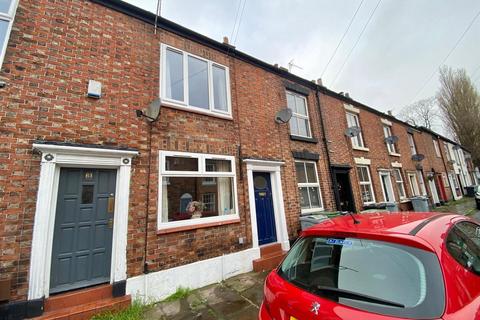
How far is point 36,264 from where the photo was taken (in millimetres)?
3289

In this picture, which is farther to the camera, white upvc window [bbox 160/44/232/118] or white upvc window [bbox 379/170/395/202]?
white upvc window [bbox 379/170/395/202]

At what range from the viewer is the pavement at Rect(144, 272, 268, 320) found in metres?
3.56

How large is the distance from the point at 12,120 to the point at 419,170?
64.8 ft

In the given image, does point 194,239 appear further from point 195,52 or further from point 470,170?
point 470,170

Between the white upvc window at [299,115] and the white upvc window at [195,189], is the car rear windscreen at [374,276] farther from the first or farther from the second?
the white upvc window at [299,115]

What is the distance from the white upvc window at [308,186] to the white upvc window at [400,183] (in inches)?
282

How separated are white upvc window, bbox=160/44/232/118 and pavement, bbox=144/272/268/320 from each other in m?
4.24

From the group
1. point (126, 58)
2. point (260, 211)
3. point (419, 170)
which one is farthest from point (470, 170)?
point (126, 58)

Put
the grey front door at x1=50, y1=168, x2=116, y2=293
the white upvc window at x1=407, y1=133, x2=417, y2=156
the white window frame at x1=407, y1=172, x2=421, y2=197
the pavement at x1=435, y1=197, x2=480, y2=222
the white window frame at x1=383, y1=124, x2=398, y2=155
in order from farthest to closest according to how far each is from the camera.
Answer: the white upvc window at x1=407, y1=133, x2=417, y2=156, the white window frame at x1=407, y1=172, x2=421, y2=197, the white window frame at x1=383, y1=124, x2=398, y2=155, the pavement at x1=435, y1=197, x2=480, y2=222, the grey front door at x1=50, y1=168, x2=116, y2=293

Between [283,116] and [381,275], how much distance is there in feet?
20.0

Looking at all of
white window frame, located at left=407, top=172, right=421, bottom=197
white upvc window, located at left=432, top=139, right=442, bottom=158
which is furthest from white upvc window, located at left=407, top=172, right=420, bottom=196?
white upvc window, located at left=432, top=139, right=442, bottom=158

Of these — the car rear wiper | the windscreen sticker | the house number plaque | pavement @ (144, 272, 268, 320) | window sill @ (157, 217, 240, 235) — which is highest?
the house number plaque

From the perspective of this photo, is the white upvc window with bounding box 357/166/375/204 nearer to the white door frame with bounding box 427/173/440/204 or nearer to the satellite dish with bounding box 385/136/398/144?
the satellite dish with bounding box 385/136/398/144

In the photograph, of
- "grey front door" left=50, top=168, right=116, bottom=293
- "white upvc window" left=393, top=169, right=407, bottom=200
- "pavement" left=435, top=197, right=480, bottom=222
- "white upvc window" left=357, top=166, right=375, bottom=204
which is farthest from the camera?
"white upvc window" left=393, top=169, right=407, bottom=200
